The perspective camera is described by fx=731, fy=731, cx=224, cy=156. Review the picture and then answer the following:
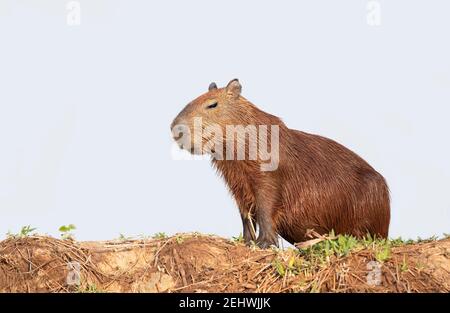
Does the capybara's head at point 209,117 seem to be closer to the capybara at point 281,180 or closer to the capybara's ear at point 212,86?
the capybara at point 281,180

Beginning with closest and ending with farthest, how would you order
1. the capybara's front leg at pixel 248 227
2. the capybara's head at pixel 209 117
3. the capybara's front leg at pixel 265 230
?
the capybara's front leg at pixel 265 230 < the capybara's head at pixel 209 117 < the capybara's front leg at pixel 248 227

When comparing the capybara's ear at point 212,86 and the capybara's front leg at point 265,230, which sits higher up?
the capybara's ear at point 212,86

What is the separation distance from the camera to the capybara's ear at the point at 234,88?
8703 mm

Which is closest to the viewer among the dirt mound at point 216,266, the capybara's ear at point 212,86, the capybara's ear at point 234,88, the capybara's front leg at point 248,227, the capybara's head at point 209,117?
the dirt mound at point 216,266

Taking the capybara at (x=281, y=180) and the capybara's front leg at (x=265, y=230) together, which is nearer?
the capybara's front leg at (x=265, y=230)

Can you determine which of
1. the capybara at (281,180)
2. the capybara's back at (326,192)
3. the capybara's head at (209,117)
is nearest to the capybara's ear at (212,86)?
the capybara at (281,180)

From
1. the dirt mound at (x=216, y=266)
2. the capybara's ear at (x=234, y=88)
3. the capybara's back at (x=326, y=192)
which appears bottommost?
the dirt mound at (x=216, y=266)

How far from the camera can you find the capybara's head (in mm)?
8422

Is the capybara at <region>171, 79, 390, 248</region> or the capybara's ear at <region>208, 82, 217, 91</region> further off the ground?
the capybara's ear at <region>208, 82, 217, 91</region>

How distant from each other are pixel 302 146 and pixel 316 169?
34cm

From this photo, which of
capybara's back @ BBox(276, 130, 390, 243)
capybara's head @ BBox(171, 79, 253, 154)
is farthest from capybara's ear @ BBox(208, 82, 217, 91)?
capybara's back @ BBox(276, 130, 390, 243)

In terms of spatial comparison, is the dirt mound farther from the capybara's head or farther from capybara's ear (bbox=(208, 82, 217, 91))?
capybara's ear (bbox=(208, 82, 217, 91))

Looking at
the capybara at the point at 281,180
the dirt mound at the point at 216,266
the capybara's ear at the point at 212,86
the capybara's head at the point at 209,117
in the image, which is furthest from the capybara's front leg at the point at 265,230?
the capybara's ear at the point at 212,86
